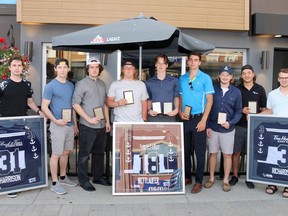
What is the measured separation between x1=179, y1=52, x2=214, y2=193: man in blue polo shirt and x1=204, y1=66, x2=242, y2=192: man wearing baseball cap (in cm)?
21

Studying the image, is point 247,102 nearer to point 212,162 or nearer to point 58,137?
point 212,162

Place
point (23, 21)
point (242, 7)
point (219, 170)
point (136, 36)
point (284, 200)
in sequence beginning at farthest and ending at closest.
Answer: point (242, 7), point (23, 21), point (219, 170), point (284, 200), point (136, 36)

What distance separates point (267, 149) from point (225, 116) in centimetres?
80

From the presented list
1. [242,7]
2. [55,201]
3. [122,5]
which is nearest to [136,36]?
[55,201]

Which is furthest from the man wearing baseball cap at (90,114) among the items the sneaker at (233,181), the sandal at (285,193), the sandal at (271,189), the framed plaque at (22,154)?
the sandal at (285,193)

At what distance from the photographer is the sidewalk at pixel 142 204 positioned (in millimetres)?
4078

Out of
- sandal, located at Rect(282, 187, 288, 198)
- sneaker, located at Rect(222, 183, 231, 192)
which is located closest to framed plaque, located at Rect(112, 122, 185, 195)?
sneaker, located at Rect(222, 183, 231, 192)

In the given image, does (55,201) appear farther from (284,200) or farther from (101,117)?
(284,200)

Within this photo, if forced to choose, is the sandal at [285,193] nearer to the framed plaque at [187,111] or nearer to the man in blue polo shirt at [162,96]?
the framed plaque at [187,111]

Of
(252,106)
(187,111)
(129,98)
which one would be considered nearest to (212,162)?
(187,111)

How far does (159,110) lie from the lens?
15.6 feet

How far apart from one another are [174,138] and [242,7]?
582 centimetres

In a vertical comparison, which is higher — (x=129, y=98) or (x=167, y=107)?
(x=129, y=98)

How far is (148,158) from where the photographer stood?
4641 millimetres
